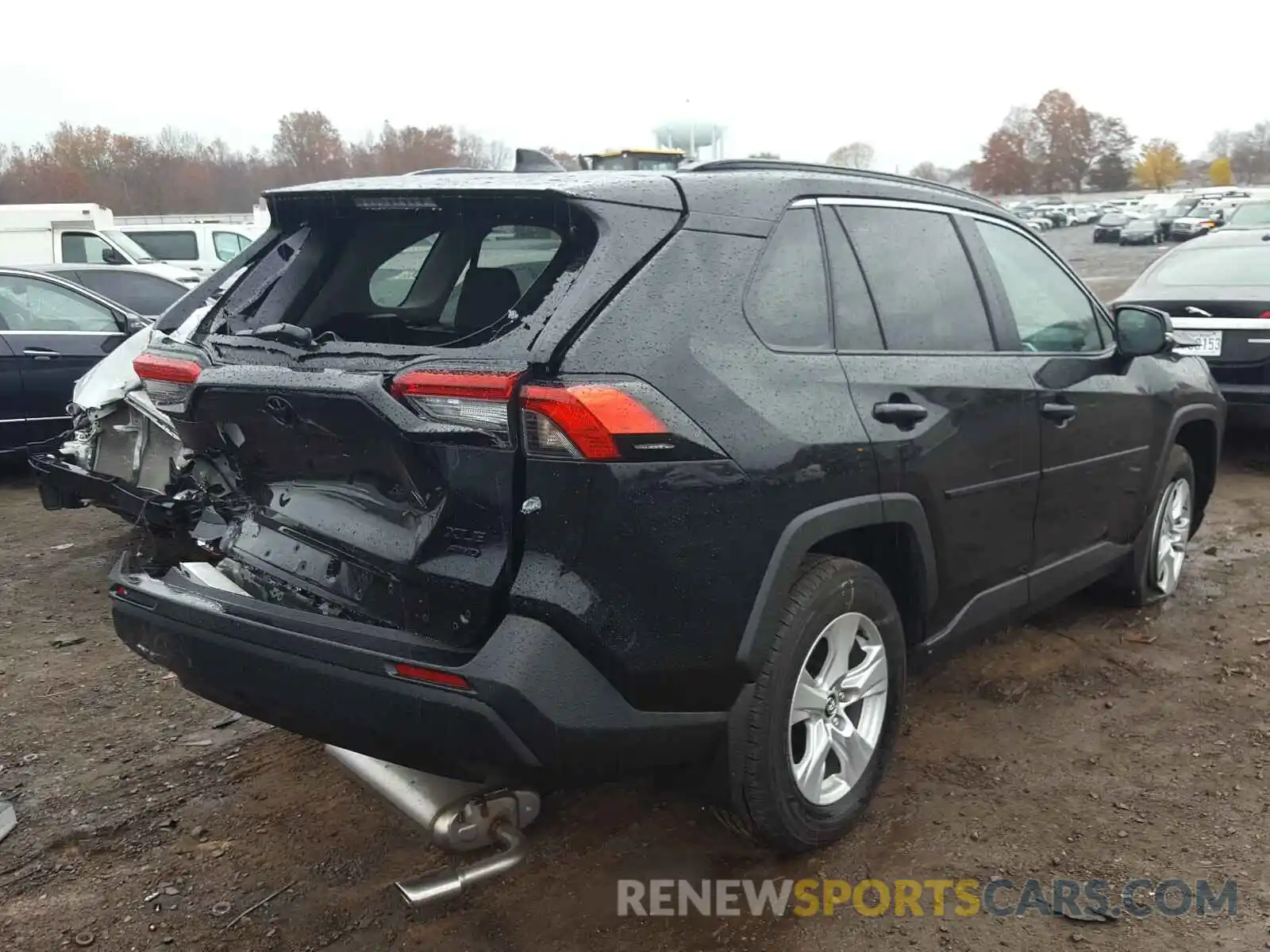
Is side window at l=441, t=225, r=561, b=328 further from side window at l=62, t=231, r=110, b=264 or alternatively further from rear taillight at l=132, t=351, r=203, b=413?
side window at l=62, t=231, r=110, b=264

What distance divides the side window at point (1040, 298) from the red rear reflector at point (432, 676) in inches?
91.8

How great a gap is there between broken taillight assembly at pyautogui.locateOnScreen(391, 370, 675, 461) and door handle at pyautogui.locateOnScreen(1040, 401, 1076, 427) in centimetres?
180

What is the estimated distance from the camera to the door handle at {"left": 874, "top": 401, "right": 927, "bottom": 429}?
296 centimetres

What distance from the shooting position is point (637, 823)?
324cm

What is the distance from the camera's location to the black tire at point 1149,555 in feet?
15.1

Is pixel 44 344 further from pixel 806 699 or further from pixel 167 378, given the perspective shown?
pixel 806 699

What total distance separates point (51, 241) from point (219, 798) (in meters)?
16.7

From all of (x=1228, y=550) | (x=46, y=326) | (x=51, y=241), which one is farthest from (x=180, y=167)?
(x=1228, y=550)

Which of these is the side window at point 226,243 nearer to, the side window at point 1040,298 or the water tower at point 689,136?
the water tower at point 689,136

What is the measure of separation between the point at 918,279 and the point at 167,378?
2.26 m

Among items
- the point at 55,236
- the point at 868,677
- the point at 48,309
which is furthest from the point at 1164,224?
the point at 868,677

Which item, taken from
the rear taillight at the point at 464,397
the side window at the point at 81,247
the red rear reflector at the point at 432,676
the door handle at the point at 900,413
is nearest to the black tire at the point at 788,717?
the door handle at the point at 900,413

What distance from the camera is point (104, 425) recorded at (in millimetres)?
5367

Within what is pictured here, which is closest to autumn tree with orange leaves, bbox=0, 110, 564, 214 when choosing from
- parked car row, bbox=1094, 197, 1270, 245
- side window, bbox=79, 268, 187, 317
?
parked car row, bbox=1094, 197, 1270, 245
